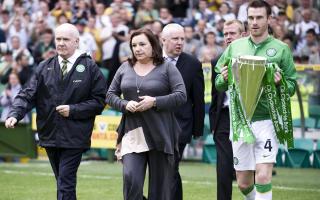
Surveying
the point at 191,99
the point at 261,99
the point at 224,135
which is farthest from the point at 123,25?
the point at 261,99

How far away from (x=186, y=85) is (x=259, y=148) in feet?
6.30

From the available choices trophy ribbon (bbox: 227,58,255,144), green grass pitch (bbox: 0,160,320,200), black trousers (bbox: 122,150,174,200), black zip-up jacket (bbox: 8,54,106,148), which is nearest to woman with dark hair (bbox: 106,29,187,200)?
black trousers (bbox: 122,150,174,200)

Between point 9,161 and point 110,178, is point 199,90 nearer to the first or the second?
point 110,178

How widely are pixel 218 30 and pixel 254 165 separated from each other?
12.0 m

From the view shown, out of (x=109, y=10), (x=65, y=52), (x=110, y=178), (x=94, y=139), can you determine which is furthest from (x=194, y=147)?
(x=65, y=52)

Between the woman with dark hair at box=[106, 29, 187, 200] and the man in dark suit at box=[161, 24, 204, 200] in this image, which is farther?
the man in dark suit at box=[161, 24, 204, 200]

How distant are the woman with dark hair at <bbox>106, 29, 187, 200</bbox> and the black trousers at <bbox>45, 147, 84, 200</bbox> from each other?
89 cm

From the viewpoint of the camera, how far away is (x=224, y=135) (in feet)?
36.8

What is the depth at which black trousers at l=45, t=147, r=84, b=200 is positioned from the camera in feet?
33.8

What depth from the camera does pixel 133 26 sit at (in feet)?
74.1

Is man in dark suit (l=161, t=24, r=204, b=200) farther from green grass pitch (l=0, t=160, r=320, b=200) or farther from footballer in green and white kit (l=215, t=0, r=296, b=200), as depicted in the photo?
green grass pitch (l=0, t=160, r=320, b=200)

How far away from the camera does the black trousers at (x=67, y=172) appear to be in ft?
33.8

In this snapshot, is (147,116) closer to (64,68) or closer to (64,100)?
(64,100)

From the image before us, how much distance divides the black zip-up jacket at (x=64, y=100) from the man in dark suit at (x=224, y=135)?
4.91 ft
